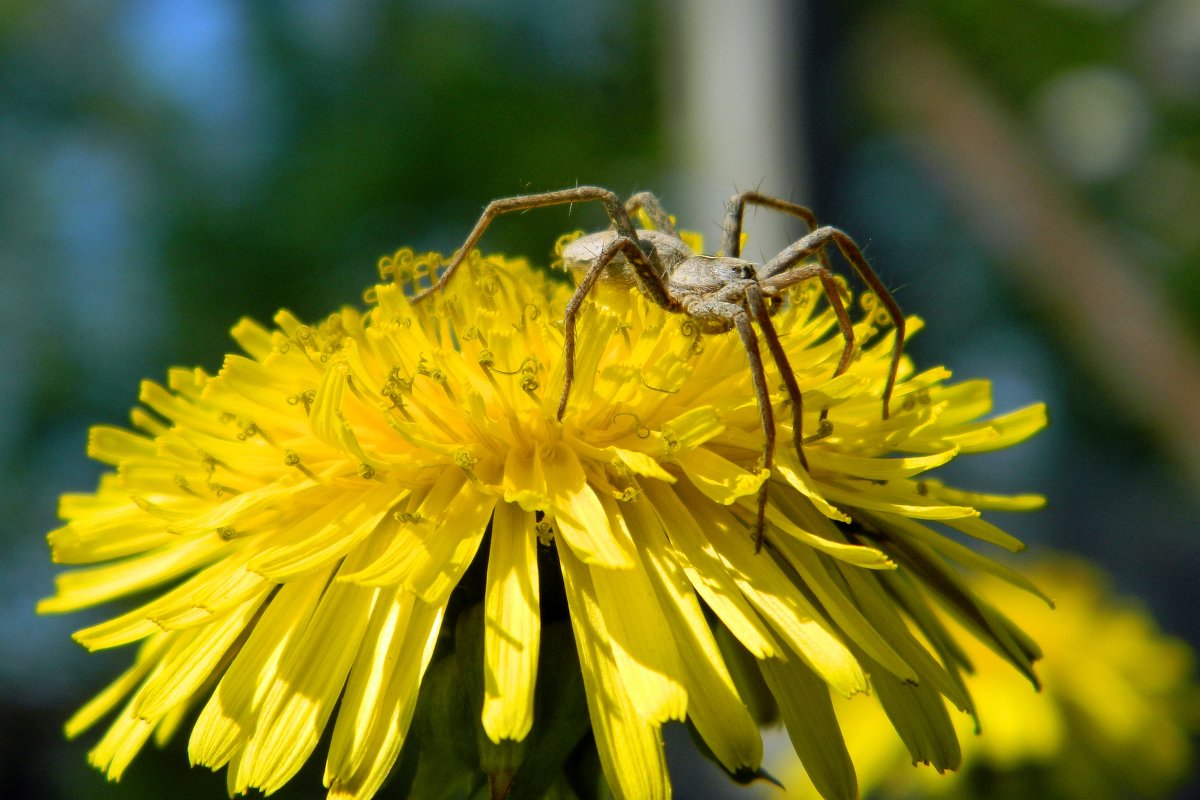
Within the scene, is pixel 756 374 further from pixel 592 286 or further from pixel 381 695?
pixel 381 695

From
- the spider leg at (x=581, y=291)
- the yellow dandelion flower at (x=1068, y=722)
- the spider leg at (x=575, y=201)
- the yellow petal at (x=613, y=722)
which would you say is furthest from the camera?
the yellow dandelion flower at (x=1068, y=722)

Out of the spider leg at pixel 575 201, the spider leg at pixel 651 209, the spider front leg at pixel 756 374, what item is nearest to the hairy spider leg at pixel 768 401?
the spider front leg at pixel 756 374

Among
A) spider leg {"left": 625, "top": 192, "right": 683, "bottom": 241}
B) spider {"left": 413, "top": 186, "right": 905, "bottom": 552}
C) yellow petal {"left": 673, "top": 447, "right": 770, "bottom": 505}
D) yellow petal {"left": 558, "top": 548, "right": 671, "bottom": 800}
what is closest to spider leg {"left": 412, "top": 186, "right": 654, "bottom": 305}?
spider {"left": 413, "top": 186, "right": 905, "bottom": 552}

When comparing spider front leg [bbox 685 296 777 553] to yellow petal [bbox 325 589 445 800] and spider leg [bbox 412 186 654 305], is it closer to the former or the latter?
spider leg [bbox 412 186 654 305]

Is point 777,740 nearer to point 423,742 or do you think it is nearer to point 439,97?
point 423,742

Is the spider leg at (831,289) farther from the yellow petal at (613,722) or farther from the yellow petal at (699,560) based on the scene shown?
the yellow petal at (613,722)
